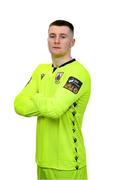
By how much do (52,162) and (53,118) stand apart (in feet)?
1.41

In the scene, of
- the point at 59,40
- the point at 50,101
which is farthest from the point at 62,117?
the point at 59,40

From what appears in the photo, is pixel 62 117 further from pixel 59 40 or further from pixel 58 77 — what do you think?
pixel 59 40

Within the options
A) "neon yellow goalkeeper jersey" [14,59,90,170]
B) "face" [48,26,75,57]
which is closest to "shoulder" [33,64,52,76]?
"neon yellow goalkeeper jersey" [14,59,90,170]

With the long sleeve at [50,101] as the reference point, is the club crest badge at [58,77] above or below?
above

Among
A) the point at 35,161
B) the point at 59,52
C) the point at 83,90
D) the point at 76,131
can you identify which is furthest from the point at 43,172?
the point at 59,52

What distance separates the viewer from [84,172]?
4379mm

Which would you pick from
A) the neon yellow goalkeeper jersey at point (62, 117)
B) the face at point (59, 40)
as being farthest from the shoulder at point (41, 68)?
the face at point (59, 40)

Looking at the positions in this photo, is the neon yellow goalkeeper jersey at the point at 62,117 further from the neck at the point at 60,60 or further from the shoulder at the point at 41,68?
the shoulder at the point at 41,68

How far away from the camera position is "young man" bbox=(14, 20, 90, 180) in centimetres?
420

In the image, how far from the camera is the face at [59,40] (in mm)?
4211

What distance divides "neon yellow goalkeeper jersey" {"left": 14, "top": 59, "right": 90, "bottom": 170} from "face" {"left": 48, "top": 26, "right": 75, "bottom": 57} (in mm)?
133

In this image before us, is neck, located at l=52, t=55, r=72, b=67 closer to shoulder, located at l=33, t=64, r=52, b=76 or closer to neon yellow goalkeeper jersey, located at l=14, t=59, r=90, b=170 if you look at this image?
neon yellow goalkeeper jersey, located at l=14, t=59, r=90, b=170

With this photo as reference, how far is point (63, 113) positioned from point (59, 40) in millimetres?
662

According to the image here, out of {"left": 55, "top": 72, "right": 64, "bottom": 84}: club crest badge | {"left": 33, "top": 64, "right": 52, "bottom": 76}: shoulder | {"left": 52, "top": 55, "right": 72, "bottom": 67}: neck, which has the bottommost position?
{"left": 55, "top": 72, "right": 64, "bottom": 84}: club crest badge
